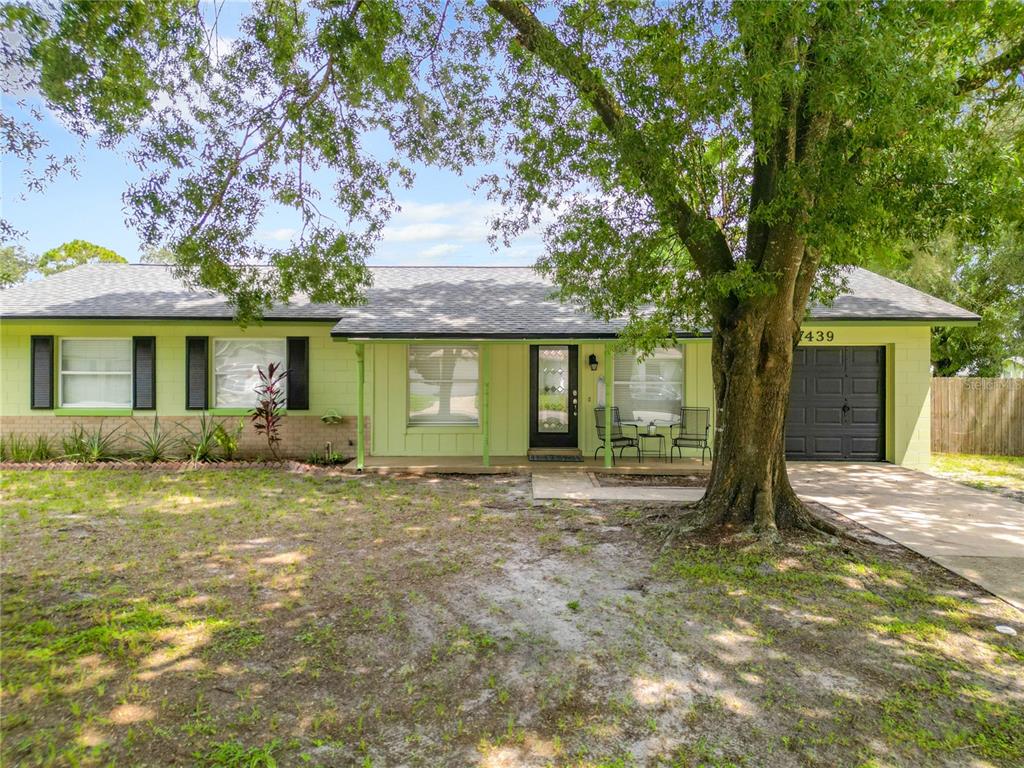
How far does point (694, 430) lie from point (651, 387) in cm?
114

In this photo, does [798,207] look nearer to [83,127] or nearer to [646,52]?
[646,52]

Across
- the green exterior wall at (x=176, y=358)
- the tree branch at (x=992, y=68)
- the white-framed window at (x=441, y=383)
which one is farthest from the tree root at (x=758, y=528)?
the green exterior wall at (x=176, y=358)

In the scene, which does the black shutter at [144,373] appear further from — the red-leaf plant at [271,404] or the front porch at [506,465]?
the front porch at [506,465]

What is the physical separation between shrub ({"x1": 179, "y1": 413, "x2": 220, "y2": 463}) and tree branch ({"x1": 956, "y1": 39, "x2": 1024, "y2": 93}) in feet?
38.7

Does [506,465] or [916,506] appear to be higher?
[506,465]

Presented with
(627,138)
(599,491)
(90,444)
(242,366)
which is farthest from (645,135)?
(90,444)

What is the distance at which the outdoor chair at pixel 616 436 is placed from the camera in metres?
10.8

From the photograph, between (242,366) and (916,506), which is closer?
(916,506)

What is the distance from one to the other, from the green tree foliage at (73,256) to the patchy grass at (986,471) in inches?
1394

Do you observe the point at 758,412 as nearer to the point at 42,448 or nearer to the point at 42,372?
the point at 42,448

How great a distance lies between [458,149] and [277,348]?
236 inches

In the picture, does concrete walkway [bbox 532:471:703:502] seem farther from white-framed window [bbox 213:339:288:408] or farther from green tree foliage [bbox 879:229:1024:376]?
green tree foliage [bbox 879:229:1024:376]

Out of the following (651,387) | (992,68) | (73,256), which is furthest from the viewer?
(73,256)

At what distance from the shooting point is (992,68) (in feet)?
18.5
